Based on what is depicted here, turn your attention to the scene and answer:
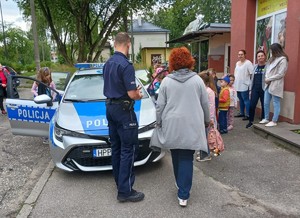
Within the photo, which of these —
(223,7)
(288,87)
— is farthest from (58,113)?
(223,7)

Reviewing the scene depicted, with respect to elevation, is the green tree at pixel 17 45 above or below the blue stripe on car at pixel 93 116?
above

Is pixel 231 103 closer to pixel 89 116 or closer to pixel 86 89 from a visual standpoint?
pixel 86 89

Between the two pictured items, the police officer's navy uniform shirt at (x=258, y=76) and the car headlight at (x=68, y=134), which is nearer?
the car headlight at (x=68, y=134)

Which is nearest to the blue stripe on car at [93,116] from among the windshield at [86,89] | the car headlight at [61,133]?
the car headlight at [61,133]

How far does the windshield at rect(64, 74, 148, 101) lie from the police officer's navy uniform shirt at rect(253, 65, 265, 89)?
2.96 meters

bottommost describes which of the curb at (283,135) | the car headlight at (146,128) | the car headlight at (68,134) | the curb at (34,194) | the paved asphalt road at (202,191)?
the curb at (34,194)

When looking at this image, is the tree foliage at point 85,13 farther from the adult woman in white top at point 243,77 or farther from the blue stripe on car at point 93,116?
the blue stripe on car at point 93,116

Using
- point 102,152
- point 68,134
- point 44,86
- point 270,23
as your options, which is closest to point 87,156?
point 102,152

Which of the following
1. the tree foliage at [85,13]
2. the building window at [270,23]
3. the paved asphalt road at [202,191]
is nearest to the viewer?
the paved asphalt road at [202,191]

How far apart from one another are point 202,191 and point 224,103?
9.27 ft


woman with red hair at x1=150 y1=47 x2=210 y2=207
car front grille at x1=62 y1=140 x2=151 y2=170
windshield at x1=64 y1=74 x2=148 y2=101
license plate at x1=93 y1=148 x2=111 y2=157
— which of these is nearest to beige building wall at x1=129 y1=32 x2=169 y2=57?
windshield at x1=64 y1=74 x2=148 y2=101

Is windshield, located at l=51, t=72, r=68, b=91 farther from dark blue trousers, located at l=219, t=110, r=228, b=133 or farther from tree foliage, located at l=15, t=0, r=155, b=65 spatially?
tree foliage, located at l=15, t=0, r=155, b=65

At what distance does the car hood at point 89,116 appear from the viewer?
421 centimetres

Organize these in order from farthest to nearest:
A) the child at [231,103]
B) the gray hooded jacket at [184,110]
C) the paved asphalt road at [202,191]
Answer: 1. the child at [231,103]
2. the paved asphalt road at [202,191]
3. the gray hooded jacket at [184,110]
